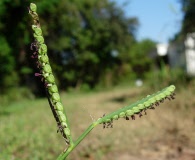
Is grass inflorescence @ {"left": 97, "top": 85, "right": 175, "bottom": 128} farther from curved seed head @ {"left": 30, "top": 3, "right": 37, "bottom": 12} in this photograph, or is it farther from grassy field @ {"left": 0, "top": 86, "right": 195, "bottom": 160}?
grassy field @ {"left": 0, "top": 86, "right": 195, "bottom": 160}

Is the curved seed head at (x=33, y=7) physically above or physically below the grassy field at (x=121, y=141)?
below

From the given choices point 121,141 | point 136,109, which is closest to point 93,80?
point 121,141

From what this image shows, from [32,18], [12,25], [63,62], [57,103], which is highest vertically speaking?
[63,62]

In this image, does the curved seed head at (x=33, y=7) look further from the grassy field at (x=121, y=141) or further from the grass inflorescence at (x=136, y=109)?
the grassy field at (x=121, y=141)

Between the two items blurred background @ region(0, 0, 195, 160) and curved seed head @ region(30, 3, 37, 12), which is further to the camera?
blurred background @ region(0, 0, 195, 160)

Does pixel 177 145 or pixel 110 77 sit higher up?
pixel 110 77

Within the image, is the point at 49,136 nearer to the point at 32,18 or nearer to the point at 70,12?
the point at 32,18

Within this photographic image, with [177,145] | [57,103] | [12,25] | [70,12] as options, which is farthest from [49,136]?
Result: [70,12]

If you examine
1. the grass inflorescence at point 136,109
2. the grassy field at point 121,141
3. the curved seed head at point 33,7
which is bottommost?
the grass inflorescence at point 136,109
